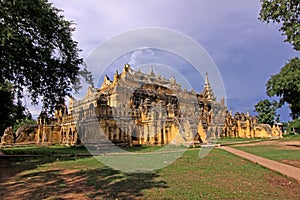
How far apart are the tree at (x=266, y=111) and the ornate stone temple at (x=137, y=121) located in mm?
11906

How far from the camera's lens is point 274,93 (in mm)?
31141

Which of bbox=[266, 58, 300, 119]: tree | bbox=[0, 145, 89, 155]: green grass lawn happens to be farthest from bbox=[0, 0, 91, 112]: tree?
bbox=[266, 58, 300, 119]: tree

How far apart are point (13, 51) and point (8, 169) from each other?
19.6 feet

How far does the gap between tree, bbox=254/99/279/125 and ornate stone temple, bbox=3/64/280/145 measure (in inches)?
469

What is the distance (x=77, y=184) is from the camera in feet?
27.8

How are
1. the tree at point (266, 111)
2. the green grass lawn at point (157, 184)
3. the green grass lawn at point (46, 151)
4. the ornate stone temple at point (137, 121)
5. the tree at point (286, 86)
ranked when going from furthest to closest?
the tree at point (266, 111) → the tree at point (286, 86) → the ornate stone temple at point (137, 121) → the green grass lawn at point (46, 151) → the green grass lawn at point (157, 184)

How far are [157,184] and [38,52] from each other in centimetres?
1096

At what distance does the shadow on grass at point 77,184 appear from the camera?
7139 millimetres

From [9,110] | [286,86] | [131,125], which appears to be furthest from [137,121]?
[286,86]

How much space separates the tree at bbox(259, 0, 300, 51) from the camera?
12.7m

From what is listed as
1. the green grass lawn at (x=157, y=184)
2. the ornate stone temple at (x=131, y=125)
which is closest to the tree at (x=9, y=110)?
the green grass lawn at (x=157, y=184)

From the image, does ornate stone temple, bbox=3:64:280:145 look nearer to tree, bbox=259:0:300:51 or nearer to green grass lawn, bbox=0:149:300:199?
green grass lawn, bbox=0:149:300:199

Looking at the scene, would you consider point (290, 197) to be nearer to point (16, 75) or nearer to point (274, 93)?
point (16, 75)

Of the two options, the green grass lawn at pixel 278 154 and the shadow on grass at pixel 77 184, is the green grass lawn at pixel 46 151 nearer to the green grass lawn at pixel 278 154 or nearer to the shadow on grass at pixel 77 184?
the shadow on grass at pixel 77 184
